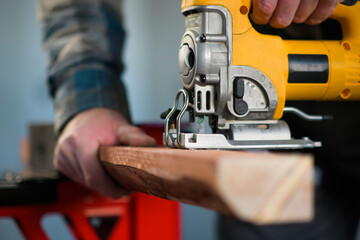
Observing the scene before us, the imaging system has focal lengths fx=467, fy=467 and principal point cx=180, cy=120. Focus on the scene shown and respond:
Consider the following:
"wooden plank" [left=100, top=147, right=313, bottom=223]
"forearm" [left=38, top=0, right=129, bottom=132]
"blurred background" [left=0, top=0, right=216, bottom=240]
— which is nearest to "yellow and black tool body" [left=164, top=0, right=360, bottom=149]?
"wooden plank" [left=100, top=147, right=313, bottom=223]

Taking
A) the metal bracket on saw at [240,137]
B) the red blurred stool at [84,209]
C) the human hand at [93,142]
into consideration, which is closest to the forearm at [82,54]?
the human hand at [93,142]

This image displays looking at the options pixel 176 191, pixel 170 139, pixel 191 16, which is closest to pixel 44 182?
pixel 170 139

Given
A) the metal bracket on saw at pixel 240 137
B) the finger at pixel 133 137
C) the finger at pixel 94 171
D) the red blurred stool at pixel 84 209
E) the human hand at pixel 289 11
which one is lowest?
the red blurred stool at pixel 84 209

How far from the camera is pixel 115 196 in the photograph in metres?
1.33

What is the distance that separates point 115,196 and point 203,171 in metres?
0.81

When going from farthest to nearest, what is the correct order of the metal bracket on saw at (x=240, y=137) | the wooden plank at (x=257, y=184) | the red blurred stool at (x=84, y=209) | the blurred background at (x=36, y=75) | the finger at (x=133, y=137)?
the blurred background at (x=36, y=75) → the red blurred stool at (x=84, y=209) → the finger at (x=133, y=137) → the metal bracket on saw at (x=240, y=137) → the wooden plank at (x=257, y=184)

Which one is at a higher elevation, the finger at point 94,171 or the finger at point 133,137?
the finger at point 133,137

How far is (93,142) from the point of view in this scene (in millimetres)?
1267

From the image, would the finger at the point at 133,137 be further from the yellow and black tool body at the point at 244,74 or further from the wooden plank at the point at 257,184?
the wooden plank at the point at 257,184

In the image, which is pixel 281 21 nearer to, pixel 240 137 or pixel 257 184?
pixel 240 137

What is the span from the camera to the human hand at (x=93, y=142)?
4.09 ft

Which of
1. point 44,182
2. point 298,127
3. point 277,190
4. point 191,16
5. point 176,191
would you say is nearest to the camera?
point 277,190

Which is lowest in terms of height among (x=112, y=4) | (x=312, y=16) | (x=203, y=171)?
(x=203, y=171)

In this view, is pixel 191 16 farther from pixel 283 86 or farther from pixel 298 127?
pixel 298 127
